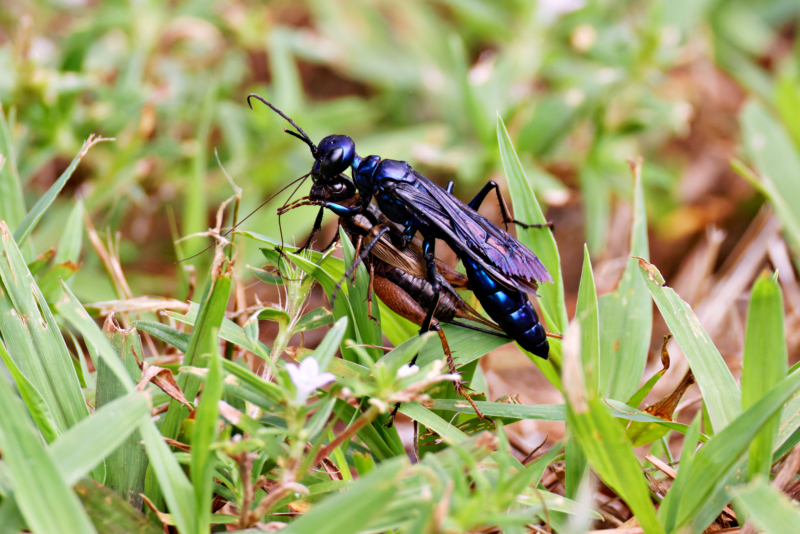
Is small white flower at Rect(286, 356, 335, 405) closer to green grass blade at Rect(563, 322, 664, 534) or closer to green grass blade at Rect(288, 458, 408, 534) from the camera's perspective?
green grass blade at Rect(288, 458, 408, 534)

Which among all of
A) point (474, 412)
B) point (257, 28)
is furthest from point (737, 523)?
point (257, 28)

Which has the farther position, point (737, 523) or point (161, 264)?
point (161, 264)

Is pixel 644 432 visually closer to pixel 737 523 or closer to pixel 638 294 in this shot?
pixel 737 523

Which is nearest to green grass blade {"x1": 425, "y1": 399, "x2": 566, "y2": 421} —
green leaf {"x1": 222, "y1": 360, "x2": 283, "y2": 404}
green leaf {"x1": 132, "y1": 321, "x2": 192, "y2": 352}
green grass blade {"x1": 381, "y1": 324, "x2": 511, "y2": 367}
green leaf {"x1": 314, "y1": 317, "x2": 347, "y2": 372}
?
green grass blade {"x1": 381, "y1": 324, "x2": 511, "y2": 367}

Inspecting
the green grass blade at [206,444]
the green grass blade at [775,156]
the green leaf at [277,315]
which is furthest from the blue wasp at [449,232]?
the green grass blade at [775,156]

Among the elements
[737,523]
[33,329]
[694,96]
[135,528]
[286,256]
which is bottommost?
[737,523]

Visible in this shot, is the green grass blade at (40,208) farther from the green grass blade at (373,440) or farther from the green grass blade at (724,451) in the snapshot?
the green grass blade at (724,451)
